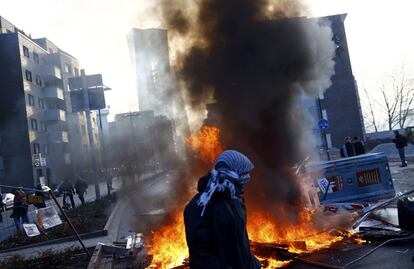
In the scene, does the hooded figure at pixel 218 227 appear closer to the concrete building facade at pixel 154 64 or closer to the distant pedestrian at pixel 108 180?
the concrete building facade at pixel 154 64

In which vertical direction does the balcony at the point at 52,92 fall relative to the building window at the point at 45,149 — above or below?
above

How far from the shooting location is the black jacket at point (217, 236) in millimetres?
2355

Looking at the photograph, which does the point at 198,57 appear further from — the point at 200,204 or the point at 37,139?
the point at 37,139

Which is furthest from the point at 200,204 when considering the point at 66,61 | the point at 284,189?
the point at 66,61

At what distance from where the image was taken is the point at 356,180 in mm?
8867

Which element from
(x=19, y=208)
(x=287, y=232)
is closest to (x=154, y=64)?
(x=287, y=232)

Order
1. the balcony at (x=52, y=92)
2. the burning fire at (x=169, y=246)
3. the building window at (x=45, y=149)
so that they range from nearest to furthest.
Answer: the burning fire at (x=169, y=246), the building window at (x=45, y=149), the balcony at (x=52, y=92)

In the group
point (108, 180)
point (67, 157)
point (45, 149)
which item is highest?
point (45, 149)

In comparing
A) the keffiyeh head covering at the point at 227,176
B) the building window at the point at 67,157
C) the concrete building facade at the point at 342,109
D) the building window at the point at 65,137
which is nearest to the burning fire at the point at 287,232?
the keffiyeh head covering at the point at 227,176

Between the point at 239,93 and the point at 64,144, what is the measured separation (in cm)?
4096

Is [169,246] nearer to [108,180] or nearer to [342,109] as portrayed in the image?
[108,180]

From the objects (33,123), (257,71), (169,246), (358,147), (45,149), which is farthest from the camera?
(45,149)

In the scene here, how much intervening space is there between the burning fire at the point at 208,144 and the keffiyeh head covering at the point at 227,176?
5326 millimetres

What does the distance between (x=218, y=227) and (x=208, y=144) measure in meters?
5.78
